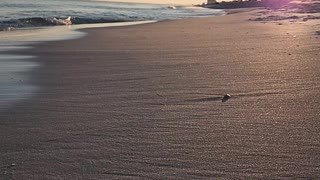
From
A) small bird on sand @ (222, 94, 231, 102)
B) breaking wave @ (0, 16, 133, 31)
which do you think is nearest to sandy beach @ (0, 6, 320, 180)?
small bird on sand @ (222, 94, 231, 102)

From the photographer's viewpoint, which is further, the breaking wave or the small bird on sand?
the breaking wave

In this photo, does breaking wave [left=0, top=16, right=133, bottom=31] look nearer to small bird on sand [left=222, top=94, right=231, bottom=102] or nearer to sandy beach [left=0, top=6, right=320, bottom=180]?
sandy beach [left=0, top=6, right=320, bottom=180]

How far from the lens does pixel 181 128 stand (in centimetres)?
312

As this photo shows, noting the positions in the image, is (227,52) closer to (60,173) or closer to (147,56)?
(147,56)

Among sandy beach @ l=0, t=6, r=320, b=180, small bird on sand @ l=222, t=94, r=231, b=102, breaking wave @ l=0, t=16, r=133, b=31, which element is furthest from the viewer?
breaking wave @ l=0, t=16, r=133, b=31

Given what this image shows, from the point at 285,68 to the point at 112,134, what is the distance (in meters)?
2.87

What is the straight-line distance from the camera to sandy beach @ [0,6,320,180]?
7.96 feet

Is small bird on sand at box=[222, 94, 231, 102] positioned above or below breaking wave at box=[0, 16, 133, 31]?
above

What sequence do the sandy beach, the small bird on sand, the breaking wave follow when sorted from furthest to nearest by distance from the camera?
1. the breaking wave
2. the small bird on sand
3. the sandy beach

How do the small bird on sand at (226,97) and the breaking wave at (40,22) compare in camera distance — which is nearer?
the small bird on sand at (226,97)

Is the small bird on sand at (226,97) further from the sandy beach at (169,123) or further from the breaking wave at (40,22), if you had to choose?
the breaking wave at (40,22)

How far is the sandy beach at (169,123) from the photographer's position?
2.43 meters

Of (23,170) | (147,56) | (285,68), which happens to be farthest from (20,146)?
(147,56)

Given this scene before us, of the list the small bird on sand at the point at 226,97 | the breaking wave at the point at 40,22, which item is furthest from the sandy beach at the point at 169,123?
the breaking wave at the point at 40,22
